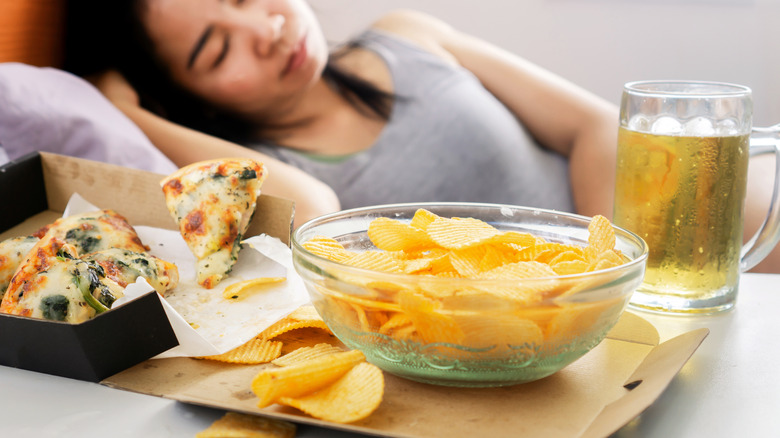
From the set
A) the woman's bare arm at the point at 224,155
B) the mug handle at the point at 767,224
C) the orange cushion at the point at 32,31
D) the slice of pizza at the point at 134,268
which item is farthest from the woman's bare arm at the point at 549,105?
the slice of pizza at the point at 134,268

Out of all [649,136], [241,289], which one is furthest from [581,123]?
[241,289]

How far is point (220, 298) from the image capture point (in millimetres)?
847

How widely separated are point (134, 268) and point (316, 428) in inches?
14.1

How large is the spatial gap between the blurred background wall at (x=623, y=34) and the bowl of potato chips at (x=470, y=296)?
168 cm

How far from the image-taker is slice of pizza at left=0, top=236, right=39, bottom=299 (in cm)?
83

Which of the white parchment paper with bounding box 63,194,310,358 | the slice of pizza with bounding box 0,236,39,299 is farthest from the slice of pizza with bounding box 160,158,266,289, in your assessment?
the slice of pizza with bounding box 0,236,39,299

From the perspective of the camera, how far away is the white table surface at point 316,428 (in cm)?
58

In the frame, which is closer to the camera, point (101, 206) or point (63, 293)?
point (63, 293)

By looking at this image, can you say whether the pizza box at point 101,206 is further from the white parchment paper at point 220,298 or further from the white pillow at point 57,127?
the white pillow at point 57,127

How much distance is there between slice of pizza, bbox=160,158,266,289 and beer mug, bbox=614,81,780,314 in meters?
0.45

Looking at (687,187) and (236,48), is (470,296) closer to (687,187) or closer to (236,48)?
(687,187)

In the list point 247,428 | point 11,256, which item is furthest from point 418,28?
point 247,428

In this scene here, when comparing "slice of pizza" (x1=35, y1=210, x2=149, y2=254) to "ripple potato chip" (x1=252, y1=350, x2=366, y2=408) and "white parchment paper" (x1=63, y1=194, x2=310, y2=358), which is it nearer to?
"white parchment paper" (x1=63, y1=194, x2=310, y2=358)

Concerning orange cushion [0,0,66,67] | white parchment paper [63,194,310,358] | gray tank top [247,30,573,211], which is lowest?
gray tank top [247,30,573,211]
